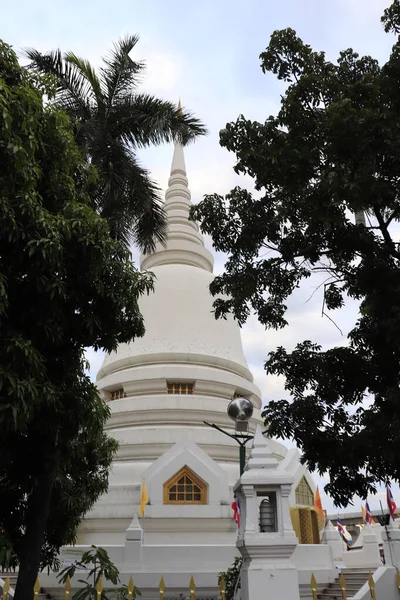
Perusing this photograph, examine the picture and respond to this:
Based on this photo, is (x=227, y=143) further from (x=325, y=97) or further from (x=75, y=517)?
(x=75, y=517)

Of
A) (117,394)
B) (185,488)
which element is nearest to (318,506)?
(185,488)

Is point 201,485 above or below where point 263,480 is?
above

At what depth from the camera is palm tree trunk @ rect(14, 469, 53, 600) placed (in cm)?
644

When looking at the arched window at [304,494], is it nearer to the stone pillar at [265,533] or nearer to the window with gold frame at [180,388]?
the window with gold frame at [180,388]

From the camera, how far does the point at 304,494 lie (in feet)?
60.4

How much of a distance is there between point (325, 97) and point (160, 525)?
12.7 meters

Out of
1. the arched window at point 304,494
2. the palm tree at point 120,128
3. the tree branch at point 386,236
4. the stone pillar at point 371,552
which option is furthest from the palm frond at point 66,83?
the stone pillar at point 371,552

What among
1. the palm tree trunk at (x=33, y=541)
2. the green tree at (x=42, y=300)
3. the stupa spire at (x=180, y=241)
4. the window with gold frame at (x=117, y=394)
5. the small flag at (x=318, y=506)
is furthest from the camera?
the stupa spire at (x=180, y=241)

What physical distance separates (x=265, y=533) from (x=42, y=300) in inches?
156

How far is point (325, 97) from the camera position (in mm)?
8008

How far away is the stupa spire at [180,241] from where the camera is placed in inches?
947

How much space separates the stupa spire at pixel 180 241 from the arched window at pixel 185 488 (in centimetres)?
1032

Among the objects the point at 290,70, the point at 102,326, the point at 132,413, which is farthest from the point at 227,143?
the point at 132,413

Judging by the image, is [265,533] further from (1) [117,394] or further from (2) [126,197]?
(1) [117,394]
